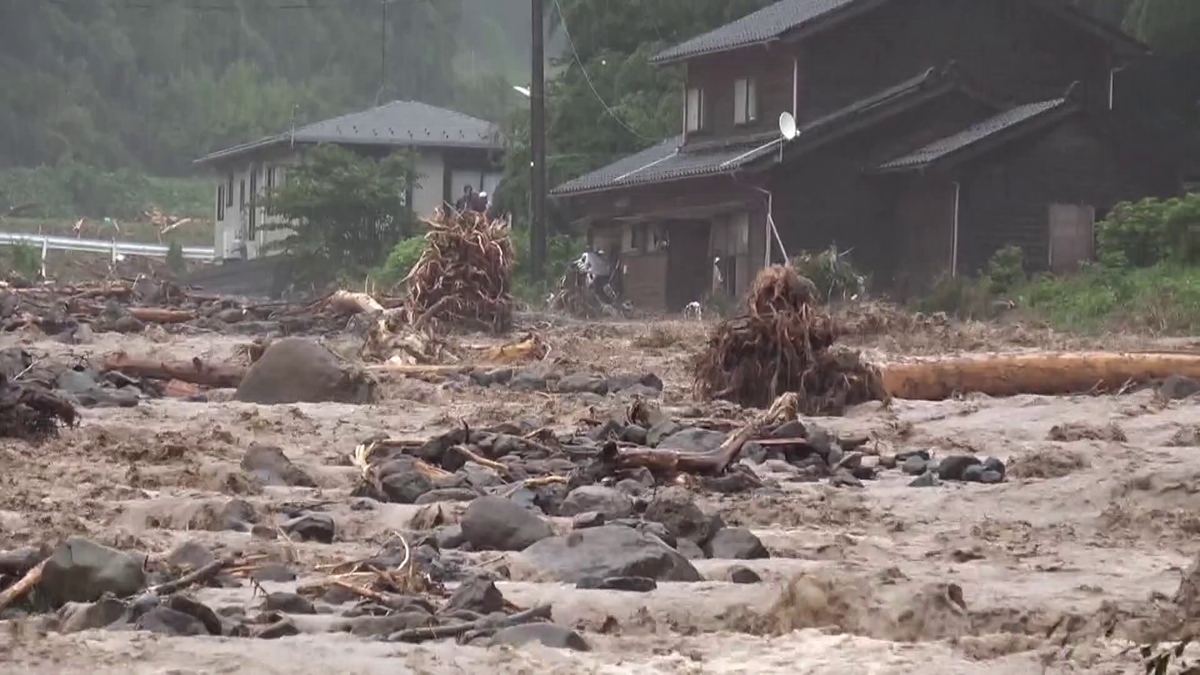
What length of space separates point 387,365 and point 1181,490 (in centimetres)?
846

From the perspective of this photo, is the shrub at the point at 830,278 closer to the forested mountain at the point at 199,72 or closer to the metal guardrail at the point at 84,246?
the metal guardrail at the point at 84,246

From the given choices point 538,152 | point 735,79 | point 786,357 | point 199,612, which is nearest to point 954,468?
point 786,357

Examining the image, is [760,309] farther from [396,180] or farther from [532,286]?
[396,180]

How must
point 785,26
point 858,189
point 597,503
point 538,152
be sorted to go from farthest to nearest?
point 538,152, point 785,26, point 858,189, point 597,503

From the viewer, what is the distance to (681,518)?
7.13 m

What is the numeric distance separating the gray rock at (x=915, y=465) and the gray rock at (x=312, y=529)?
10.2 ft

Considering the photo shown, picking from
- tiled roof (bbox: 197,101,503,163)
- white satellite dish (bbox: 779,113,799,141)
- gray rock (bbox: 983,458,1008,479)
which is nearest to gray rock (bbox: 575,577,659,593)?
gray rock (bbox: 983,458,1008,479)

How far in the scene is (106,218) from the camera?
2495 inches

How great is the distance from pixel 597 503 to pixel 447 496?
73cm

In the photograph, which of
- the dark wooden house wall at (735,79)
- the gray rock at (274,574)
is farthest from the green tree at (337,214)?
the gray rock at (274,574)

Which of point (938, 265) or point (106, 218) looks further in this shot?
Result: point (106, 218)

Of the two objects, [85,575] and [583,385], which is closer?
[85,575]

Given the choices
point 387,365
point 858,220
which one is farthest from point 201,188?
point 387,365

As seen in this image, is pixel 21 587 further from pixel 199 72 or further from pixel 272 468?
pixel 199 72
